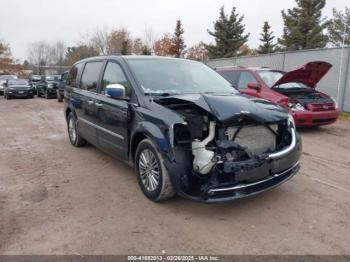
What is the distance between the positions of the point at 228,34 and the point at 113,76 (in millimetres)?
29954

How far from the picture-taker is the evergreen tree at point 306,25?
27750 millimetres

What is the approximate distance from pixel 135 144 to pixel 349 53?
406 inches

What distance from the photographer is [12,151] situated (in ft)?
21.2

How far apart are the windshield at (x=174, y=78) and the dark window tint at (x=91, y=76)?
989 mm

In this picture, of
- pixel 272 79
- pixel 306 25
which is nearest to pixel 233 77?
pixel 272 79

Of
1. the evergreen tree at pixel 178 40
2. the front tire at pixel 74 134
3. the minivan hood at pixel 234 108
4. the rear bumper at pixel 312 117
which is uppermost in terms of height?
the evergreen tree at pixel 178 40

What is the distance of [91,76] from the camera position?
561 centimetres

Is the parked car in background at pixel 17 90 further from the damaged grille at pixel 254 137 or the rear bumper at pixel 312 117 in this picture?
the damaged grille at pixel 254 137

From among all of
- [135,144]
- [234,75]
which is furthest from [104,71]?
[234,75]

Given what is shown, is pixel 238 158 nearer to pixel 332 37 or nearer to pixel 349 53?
pixel 349 53

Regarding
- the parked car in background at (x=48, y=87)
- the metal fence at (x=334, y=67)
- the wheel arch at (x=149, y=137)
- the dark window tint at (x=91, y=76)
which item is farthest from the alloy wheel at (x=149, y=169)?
the parked car in background at (x=48, y=87)

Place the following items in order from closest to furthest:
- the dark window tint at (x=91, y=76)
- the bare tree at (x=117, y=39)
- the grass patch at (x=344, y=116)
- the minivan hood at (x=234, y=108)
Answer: the minivan hood at (x=234, y=108) → the dark window tint at (x=91, y=76) → the grass patch at (x=344, y=116) → the bare tree at (x=117, y=39)

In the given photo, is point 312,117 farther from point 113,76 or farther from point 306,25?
point 306,25

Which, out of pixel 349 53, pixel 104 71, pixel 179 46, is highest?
pixel 179 46
